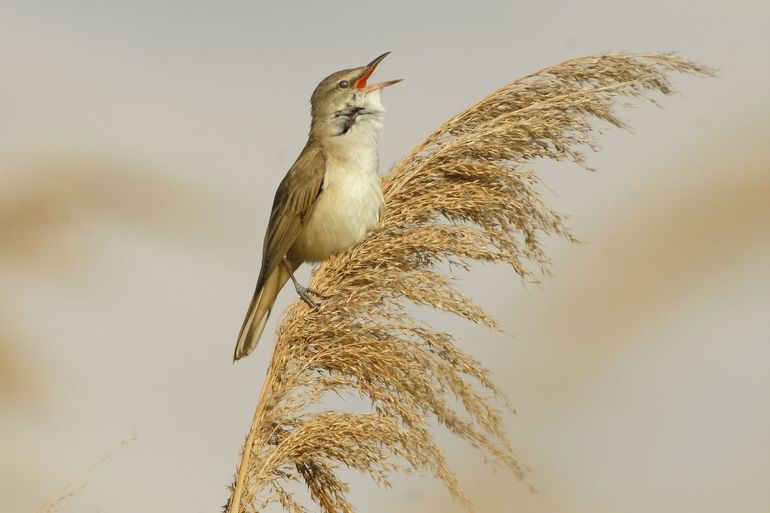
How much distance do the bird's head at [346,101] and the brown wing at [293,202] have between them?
0.61 feet

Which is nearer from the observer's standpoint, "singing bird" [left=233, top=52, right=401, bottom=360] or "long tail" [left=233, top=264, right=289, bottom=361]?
"long tail" [left=233, top=264, right=289, bottom=361]

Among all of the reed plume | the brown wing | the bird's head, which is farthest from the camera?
the bird's head

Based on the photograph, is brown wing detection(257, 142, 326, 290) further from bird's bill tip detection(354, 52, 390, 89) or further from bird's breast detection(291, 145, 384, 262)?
bird's bill tip detection(354, 52, 390, 89)

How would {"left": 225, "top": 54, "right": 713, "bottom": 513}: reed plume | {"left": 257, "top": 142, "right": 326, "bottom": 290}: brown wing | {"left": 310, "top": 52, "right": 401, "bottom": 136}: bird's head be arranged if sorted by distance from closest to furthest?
1. {"left": 225, "top": 54, "right": 713, "bottom": 513}: reed plume
2. {"left": 257, "top": 142, "right": 326, "bottom": 290}: brown wing
3. {"left": 310, "top": 52, "right": 401, "bottom": 136}: bird's head

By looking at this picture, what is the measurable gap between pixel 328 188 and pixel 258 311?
0.77 metres

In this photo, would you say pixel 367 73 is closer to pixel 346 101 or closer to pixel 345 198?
pixel 346 101

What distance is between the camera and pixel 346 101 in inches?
194

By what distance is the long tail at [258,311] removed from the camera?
13.8ft

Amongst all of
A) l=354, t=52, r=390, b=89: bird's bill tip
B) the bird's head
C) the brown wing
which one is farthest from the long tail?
l=354, t=52, r=390, b=89: bird's bill tip

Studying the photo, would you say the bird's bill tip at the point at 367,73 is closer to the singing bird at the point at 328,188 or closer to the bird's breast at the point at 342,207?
the singing bird at the point at 328,188

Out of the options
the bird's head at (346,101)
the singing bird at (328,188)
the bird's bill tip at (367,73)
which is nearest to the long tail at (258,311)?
the singing bird at (328,188)

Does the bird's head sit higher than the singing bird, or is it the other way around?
the bird's head

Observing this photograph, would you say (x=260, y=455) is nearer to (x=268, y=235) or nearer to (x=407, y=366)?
(x=407, y=366)

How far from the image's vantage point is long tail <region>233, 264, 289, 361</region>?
13.8ft
